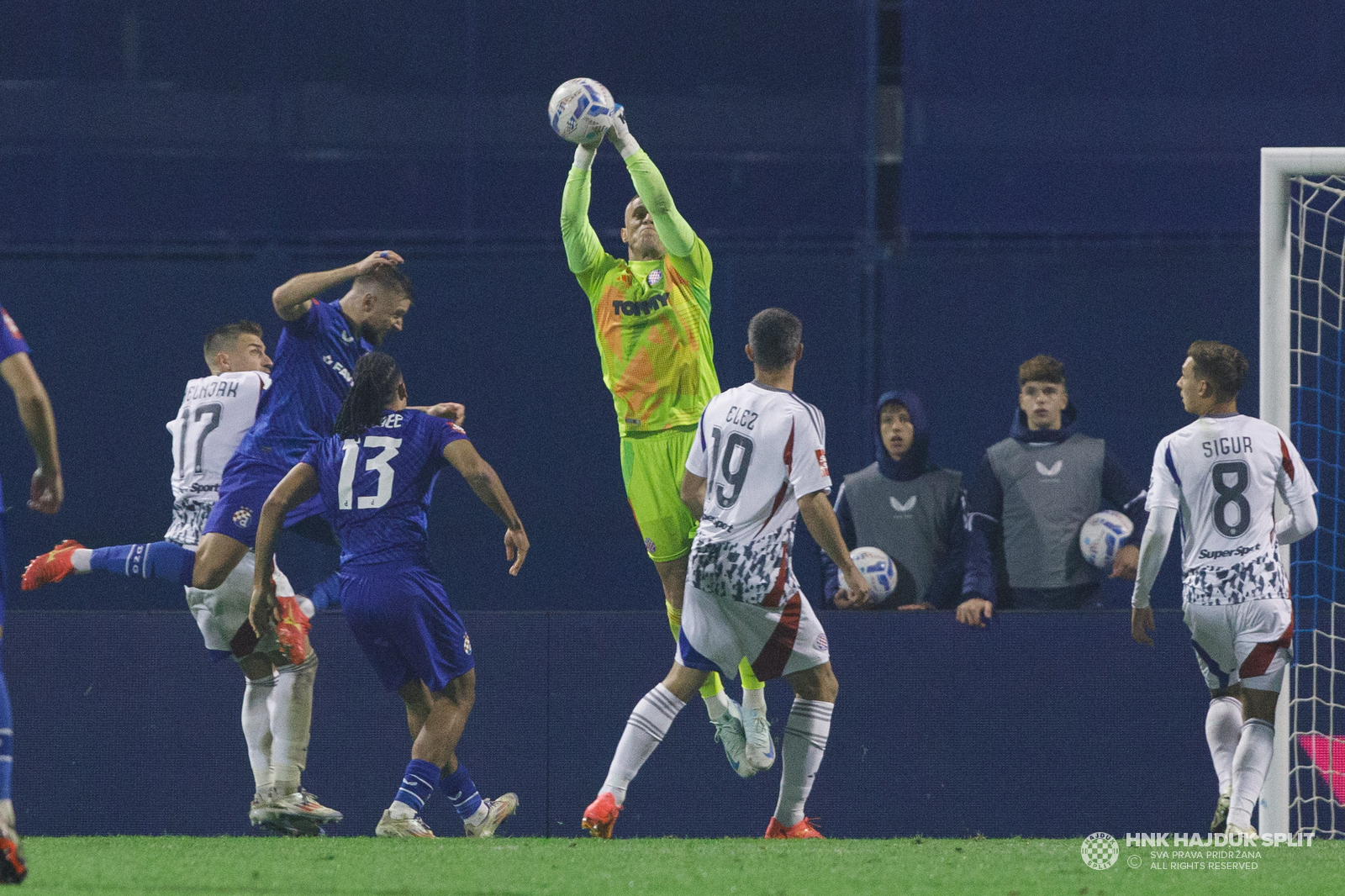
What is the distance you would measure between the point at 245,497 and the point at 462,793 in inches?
59.0

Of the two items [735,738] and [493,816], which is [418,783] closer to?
[493,816]

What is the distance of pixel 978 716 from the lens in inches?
294

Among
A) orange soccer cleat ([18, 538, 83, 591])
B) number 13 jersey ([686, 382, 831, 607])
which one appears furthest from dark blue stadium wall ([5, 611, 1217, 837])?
number 13 jersey ([686, 382, 831, 607])

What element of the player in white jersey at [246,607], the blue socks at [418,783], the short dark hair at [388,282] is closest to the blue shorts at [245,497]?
the player in white jersey at [246,607]

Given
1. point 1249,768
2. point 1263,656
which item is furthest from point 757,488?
point 1249,768

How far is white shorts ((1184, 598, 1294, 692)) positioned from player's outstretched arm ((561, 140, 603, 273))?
9.41 feet

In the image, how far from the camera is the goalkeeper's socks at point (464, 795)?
6.38 m

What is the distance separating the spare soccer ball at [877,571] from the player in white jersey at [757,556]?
1.52 m

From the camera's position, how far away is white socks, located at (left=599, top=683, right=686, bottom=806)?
6.00 meters

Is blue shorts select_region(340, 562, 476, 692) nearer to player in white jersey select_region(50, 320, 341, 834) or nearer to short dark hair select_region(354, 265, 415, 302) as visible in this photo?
player in white jersey select_region(50, 320, 341, 834)

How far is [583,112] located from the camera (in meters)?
6.67

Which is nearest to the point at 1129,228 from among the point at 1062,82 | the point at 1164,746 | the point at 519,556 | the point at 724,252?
the point at 1062,82

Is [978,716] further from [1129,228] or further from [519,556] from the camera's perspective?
[1129,228]

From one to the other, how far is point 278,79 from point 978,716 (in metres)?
7.32
